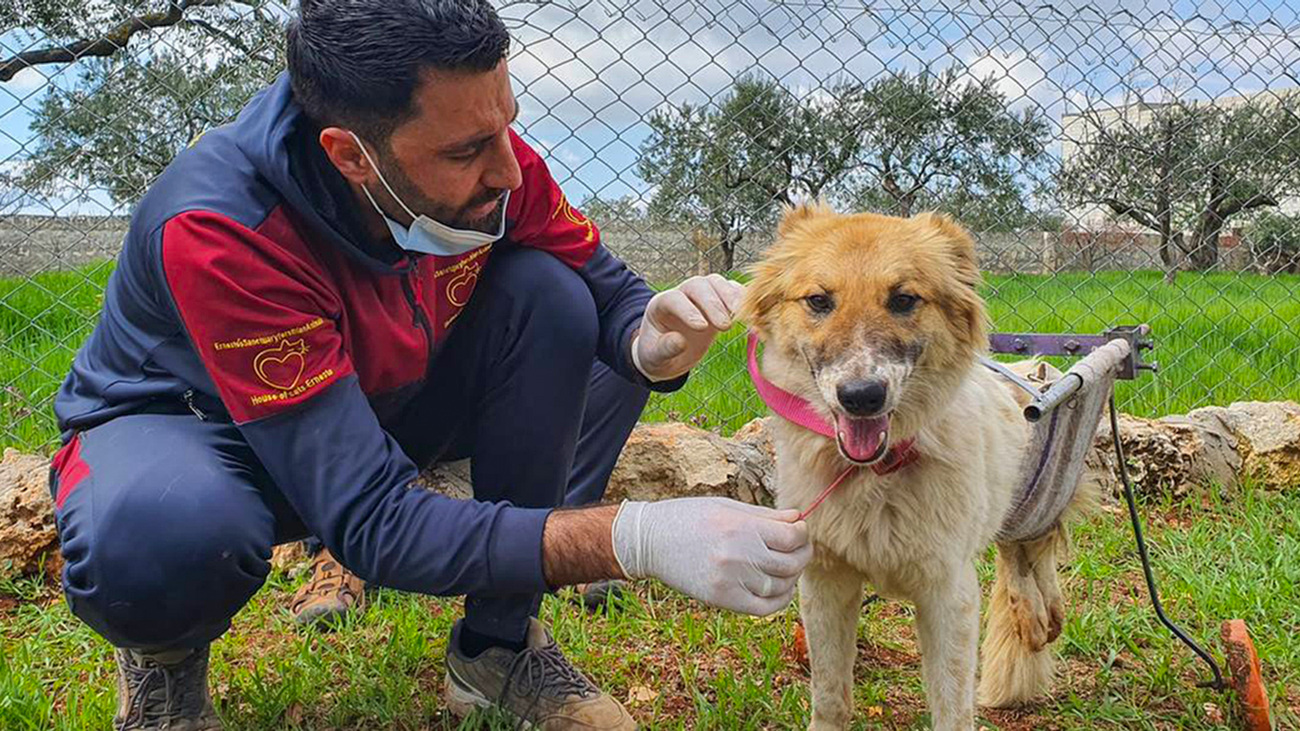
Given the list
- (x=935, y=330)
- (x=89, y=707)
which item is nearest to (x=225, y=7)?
(x=89, y=707)

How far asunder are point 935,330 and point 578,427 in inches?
33.1

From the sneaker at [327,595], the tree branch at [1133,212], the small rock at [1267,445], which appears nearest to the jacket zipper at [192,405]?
the sneaker at [327,595]

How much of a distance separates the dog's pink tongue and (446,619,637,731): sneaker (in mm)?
803

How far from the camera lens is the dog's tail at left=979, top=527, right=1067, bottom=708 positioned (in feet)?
8.46

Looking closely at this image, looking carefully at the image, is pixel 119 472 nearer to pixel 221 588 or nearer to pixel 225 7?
pixel 221 588

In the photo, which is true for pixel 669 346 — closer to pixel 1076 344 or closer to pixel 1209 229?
pixel 1076 344

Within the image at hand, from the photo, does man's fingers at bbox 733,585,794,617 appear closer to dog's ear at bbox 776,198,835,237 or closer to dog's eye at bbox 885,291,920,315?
dog's eye at bbox 885,291,920,315

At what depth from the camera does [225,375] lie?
1.83 m

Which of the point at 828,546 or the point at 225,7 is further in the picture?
the point at 225,7

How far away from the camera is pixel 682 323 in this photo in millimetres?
2271

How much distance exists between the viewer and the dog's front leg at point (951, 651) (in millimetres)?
2201

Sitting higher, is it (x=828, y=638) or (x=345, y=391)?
(x=345, y=391)

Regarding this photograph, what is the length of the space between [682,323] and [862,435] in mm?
450

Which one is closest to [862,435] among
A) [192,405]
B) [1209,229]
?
[192,405]
